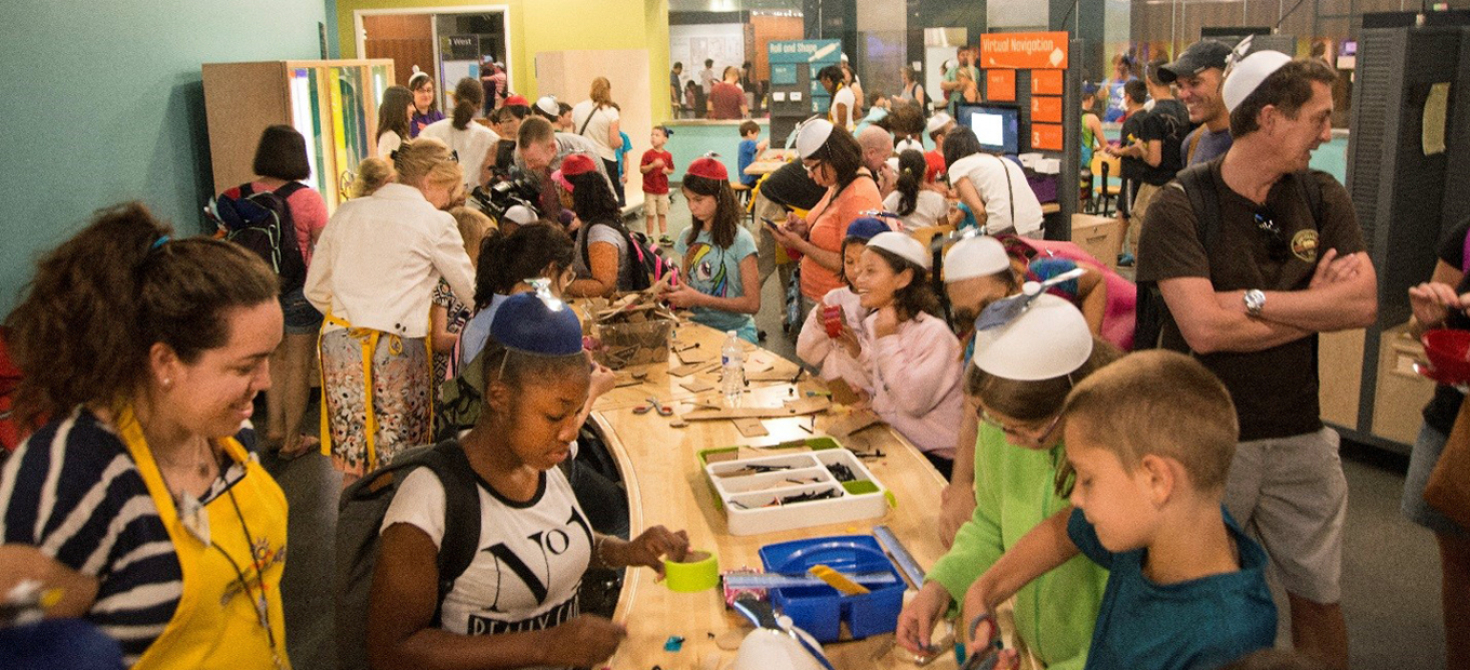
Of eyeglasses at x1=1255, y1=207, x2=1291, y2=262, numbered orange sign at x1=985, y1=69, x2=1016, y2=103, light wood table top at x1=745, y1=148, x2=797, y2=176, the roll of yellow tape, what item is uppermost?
numbered orange sign at x1=985, y1=69, x2=1016, y2=103

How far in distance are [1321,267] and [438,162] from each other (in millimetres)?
3360

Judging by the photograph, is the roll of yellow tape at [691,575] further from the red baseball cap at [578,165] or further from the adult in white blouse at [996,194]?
the adult in white blouse at [996,194]

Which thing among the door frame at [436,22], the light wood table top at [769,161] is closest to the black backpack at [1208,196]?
the light wood table top at [769,161]

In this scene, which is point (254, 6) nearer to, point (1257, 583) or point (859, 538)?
point (859, 538)

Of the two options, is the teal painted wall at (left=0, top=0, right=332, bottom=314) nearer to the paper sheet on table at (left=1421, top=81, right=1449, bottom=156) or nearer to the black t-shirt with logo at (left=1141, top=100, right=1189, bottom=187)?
the paper sheet on table at (left=1421, top=81, right=1449, bottom=156)

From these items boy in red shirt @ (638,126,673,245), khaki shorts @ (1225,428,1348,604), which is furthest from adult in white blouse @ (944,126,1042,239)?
boy in red shirt @ (638,126,673,245)

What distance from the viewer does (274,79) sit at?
7.26 meters

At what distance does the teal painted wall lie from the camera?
17.4ft

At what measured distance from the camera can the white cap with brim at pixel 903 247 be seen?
3869mm

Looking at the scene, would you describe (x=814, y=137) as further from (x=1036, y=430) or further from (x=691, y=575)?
(x=1036, y=430)

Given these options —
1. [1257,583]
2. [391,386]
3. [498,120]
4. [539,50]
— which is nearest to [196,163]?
[498,120]

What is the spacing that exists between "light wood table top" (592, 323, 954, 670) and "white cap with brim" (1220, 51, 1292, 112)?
48.5 inches

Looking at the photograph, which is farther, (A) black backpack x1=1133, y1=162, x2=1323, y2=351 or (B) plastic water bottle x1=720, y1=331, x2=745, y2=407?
(B) plastic water bottle x1=720, y1=331, x2=745, y2=407

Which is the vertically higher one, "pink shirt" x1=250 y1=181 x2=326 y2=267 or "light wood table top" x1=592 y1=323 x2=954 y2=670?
"pink shirt" x1=250 y1=181 x2=326 y2=267
